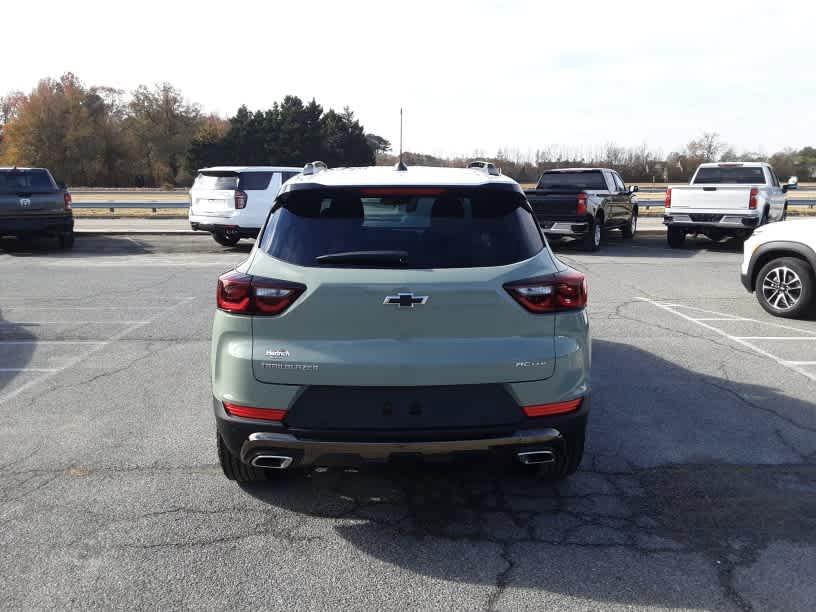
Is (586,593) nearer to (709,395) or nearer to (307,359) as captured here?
(307,359)

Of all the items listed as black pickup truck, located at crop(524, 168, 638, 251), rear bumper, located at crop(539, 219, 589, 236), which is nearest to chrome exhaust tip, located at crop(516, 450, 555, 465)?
black pickup truck, located at crop(524, 168, 638, 251)

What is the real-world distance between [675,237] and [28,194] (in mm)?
15141

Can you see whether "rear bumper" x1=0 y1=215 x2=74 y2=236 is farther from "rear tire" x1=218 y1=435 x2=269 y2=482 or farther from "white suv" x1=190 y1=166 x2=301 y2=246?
"rear tire" x1=218 y1=435 x2=269 y2=482

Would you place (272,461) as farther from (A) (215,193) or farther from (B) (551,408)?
(A) (215,193)

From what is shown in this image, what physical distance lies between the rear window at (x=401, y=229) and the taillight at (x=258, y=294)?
150mm

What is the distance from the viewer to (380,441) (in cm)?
332

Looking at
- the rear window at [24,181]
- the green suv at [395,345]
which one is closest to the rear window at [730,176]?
the rear window at [24,181]

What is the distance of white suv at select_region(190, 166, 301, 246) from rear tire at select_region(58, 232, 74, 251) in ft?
9.64

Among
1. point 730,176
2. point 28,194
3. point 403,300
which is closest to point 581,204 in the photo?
point 730,176

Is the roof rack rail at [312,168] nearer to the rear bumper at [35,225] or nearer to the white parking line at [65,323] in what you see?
the white parking line at [65,323]

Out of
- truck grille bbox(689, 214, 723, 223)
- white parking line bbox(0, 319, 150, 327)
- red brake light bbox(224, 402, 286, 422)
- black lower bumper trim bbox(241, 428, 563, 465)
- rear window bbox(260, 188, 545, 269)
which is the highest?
rear window bbox(260, 188, 545, 269)

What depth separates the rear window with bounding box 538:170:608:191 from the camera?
1844cm

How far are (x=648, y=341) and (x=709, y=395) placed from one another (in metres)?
2.03

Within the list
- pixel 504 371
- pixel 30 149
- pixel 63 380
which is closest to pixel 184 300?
pixel 63 380
